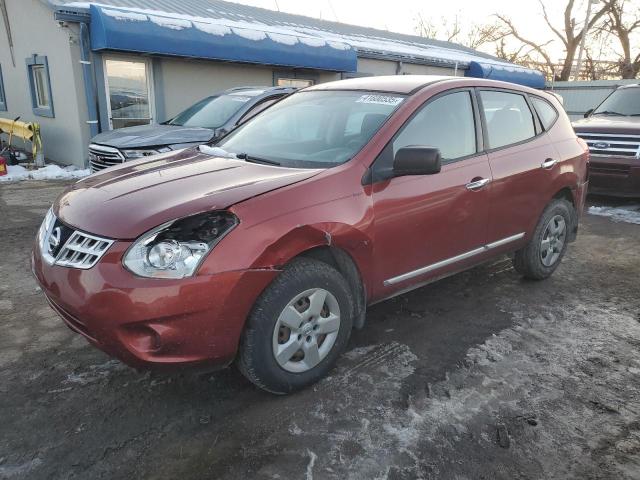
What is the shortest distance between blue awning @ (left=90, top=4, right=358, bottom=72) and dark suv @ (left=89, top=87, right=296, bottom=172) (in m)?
2.46

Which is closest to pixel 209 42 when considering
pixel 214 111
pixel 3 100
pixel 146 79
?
pixel 146 79

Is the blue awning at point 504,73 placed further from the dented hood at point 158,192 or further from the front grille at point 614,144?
the dented hood at point 158,192

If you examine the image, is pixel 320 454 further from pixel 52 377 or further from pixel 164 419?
pixel 52 377

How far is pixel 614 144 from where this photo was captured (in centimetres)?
763

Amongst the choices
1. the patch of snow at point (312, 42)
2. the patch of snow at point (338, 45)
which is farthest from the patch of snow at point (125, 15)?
the patch of snow at point (338, 45)

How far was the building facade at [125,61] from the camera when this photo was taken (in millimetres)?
9477

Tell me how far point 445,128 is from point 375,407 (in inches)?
76.8

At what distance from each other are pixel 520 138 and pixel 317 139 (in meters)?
1.79

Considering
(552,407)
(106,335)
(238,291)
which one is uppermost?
(238,291)

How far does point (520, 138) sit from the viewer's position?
408 centimetres

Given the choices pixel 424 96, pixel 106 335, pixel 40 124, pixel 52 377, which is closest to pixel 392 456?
pixel 106 335

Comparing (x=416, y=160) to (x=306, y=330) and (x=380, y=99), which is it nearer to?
(x=380, y=99)

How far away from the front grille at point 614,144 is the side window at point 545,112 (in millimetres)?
3764

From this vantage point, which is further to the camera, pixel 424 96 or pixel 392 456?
pixel 424 96
